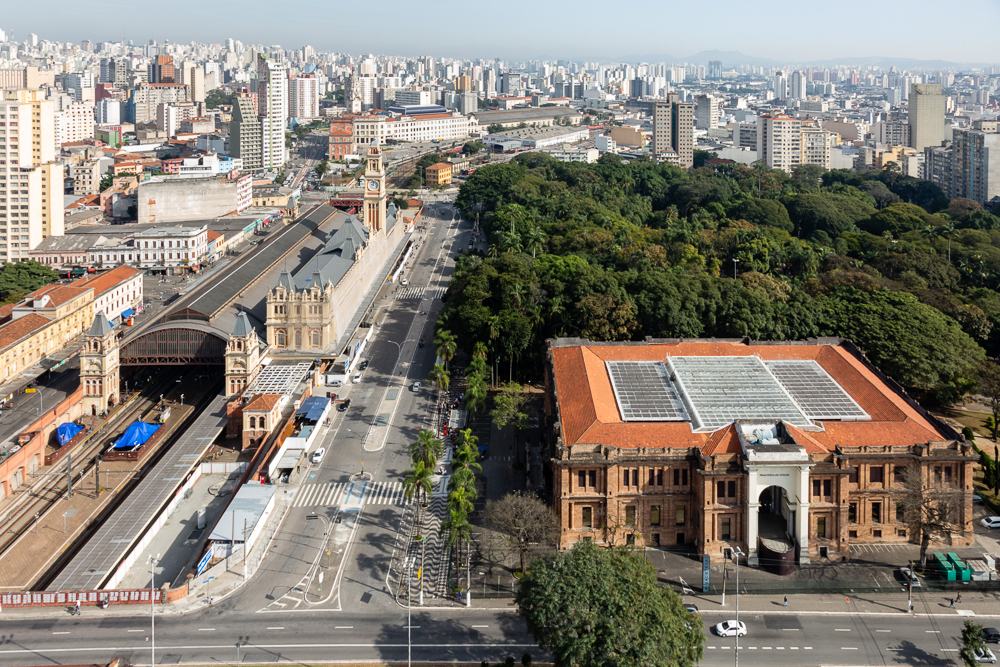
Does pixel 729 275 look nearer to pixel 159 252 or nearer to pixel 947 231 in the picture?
pixel 947 231

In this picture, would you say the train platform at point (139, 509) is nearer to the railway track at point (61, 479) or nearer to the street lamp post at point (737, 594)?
the railway track at point (61, 479)

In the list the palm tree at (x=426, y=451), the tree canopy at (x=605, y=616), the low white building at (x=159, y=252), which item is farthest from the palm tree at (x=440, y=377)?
the low white building at (x=159, y=252)

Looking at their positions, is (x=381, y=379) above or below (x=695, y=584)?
above

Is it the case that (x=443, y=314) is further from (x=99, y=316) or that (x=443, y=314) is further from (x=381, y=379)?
(x=99, y=316)

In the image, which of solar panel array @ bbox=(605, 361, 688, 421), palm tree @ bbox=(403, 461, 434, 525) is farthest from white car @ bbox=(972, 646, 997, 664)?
palm tree @ bbox=(403, 461, 434, 525)

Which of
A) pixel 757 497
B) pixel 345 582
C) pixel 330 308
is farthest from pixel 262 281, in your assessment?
pixel 757 497

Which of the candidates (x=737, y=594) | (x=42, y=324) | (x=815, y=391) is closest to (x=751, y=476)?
(x=737, y=594)
